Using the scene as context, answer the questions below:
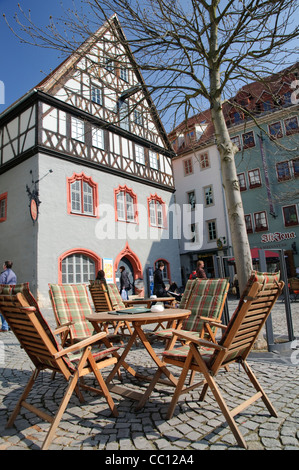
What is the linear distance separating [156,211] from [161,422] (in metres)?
16.3

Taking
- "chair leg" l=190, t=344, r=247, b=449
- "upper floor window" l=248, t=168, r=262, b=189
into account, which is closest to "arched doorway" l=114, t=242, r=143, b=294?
"upper floor window" l=248, t=168, r=262, b=189

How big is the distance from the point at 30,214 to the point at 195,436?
11.4 metres

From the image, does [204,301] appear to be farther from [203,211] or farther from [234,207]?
[203,211]

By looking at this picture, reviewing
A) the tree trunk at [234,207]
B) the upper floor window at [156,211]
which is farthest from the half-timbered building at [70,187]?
the tree trunk at [234,207]

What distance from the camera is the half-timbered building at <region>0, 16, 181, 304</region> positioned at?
12242 mm

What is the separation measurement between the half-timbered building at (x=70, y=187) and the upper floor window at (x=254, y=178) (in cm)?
943

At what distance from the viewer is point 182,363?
2.77 metres

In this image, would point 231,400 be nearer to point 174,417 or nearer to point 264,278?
point 174,417

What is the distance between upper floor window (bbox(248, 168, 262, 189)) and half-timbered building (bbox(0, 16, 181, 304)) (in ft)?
30.9

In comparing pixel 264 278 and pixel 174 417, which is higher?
pixel 264 278

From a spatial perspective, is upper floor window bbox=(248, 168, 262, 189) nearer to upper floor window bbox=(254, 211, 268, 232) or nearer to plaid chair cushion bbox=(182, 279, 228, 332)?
upper floor window bbox=(254, 211, 268, 232)

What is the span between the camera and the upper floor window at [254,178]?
22.7m
